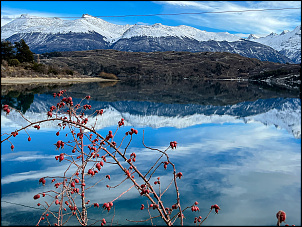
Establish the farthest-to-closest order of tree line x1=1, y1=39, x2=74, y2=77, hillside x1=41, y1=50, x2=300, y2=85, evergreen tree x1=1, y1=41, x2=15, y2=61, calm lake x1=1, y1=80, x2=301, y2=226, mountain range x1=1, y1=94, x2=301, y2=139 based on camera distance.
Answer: hillside x1=41, y1=50, x2=300, y2=85, evergreen tree x1=1, y1=41, x2=15, y2=61, tree line x1=1, y1=39, x2=74, y2=77, mountain range x1=1, y1=94, x2=301, y2=139, calm lake x1=1, y1=80, x2=301, y2=226

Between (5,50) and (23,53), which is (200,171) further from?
(23,53)

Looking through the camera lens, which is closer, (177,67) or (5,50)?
(5,50)

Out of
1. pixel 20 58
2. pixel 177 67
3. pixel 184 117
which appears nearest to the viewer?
pixel 184 117

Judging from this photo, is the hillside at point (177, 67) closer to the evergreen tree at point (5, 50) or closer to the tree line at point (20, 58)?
the tree line at point (20, 58)

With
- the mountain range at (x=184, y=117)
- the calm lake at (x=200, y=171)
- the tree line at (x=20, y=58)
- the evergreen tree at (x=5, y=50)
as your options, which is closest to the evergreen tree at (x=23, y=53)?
the tree line at (x=20, y=58)

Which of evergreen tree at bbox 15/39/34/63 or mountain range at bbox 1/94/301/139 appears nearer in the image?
mountain range at bbox 1/94/301/139

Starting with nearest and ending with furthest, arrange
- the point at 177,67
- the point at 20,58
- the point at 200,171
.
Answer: the point at 200,171 → the point at 20,58 → the point at 177,67

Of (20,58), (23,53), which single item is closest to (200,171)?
(20,58)

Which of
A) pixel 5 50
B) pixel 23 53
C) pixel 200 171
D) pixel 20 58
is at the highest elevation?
pixel 5 50

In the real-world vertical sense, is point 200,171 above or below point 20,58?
below

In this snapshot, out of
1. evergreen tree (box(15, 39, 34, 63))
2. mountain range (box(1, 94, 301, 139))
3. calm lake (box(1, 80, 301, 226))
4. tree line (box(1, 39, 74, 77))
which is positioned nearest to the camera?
calm lake (box(1, 80, 301, 226))

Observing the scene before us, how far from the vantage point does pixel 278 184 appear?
20.6ft

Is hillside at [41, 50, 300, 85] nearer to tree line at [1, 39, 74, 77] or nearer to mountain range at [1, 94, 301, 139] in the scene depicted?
tree line at [1, 39, 74, 77]

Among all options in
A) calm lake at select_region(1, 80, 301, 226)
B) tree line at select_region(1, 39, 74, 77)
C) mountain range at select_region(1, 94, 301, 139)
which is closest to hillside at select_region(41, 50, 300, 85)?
tree line at select_region(1, 39, 74, 77)
